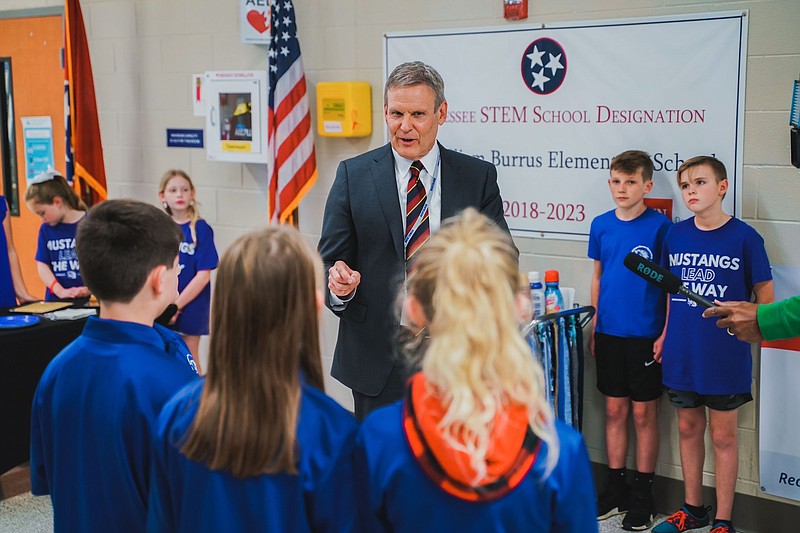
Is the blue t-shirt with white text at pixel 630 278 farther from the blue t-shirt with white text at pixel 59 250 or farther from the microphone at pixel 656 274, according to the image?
the blue t-shirt with white text at pixel 59 250

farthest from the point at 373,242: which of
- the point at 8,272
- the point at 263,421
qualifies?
the point at 8,272

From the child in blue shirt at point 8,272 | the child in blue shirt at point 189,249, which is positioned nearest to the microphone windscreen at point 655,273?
the child in blue shirt at point 189,249

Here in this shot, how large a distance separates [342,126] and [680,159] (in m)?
1.56

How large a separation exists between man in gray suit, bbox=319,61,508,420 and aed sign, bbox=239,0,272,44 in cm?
200

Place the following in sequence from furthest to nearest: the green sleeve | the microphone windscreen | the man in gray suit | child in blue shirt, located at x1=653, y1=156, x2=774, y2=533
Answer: child in blue shirt, located at x1=653, y1=156, x2=774, y2=533
the microphone windscreen
the green sleeve
the man in gray suit

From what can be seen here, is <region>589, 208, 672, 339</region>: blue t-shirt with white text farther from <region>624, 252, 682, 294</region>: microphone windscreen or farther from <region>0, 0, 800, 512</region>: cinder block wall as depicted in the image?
<region>624, 252, 682, 294</region>: microphone windscreen

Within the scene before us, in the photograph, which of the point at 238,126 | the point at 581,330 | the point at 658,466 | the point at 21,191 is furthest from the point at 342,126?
the point at 21,191

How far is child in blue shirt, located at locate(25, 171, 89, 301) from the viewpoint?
422 cm

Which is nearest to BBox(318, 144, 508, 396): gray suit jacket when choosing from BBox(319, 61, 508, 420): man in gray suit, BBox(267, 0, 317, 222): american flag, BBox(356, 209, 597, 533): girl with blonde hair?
BBox(319, 61, 508, 420): man in gray suit

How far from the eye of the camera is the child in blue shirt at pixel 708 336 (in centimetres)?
317

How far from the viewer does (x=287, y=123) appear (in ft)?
13.9

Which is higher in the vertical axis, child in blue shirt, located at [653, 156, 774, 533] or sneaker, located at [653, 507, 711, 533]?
child in blue shirt, located at [653, 156, 774, 533]

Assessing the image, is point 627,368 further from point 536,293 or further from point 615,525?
point 615,525

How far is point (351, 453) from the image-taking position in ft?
4.62
